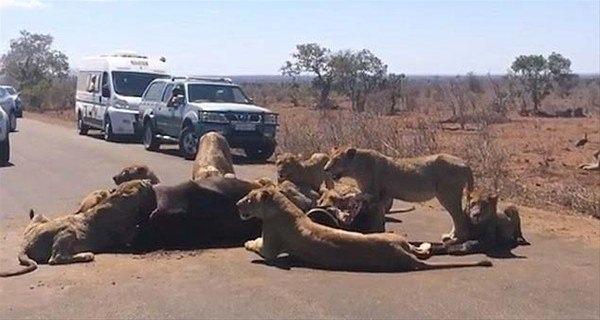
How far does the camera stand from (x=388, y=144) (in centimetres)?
1988

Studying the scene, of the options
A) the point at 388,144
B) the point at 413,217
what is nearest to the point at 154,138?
the point at 388,144

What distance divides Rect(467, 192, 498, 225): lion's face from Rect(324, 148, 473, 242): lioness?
264 millimetres

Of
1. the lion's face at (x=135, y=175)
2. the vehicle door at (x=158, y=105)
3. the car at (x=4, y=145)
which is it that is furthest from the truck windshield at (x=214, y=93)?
the lion's face at (x=135, y=175)

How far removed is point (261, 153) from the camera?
74.7 feet

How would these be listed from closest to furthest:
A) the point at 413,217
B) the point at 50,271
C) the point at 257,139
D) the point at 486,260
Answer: the point at 50,271 → the point at 486,260 → the point at 413,217 → the point at 257,139

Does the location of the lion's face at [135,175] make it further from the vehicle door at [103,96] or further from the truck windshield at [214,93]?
the vehicle door at [103,96]

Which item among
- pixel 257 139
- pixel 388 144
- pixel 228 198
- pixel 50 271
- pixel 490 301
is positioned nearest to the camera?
pixel 490 301

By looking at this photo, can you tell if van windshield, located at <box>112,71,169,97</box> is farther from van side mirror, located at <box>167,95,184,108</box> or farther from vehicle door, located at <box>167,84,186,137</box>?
van side mirror, located at <box>167,95,184,108</box>

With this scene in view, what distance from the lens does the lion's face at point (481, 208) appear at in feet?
35.4

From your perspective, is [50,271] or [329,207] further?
[329,207]

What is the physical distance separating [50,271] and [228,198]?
2.29 m

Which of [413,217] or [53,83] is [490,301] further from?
[53,83]

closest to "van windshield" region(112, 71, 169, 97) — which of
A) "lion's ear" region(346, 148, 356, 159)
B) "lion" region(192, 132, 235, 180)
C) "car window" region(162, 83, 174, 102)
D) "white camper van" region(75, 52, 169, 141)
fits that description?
"white camper van" region(75, 52, 169, 141)

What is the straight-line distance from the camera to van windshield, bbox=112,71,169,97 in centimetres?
2941
